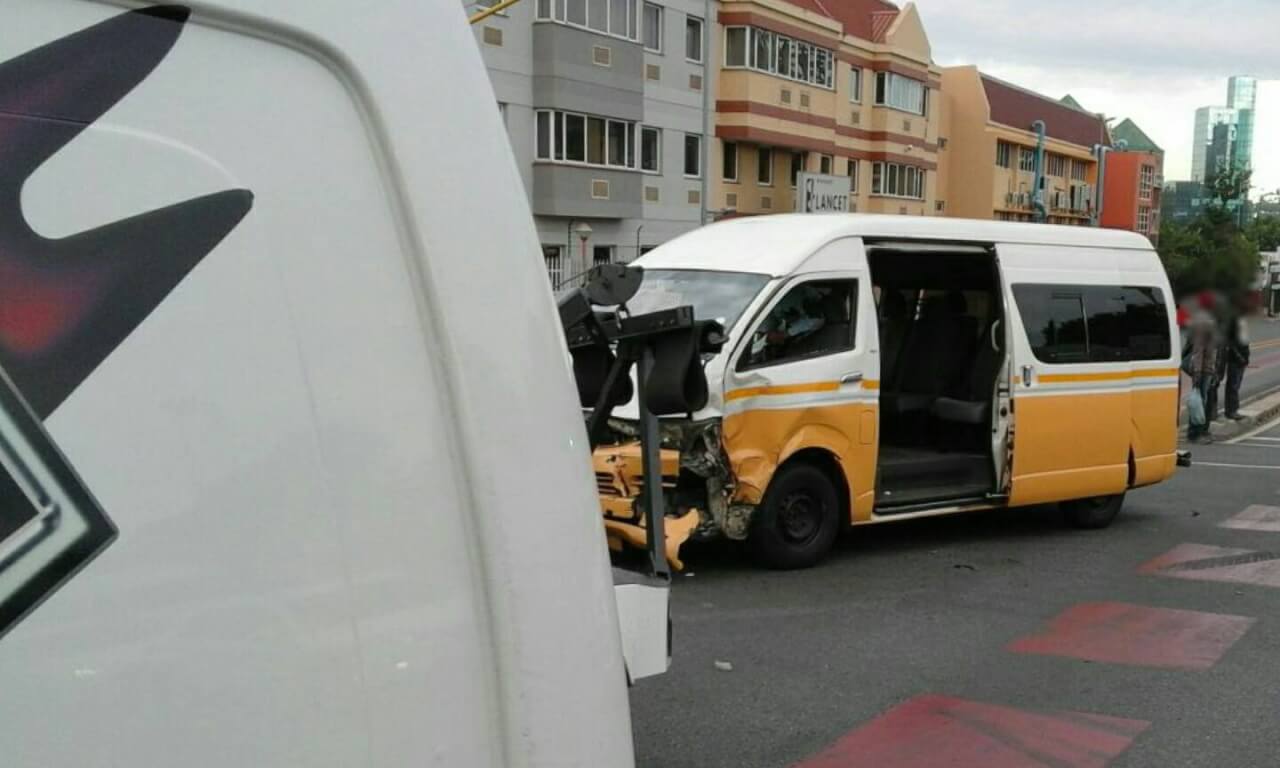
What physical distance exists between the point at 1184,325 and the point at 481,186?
121 inches

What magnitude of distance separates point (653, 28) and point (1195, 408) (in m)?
22.4

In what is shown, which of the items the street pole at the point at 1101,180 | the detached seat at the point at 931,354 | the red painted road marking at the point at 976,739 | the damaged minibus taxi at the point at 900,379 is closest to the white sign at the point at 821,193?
the detached seat at the point at 931,354

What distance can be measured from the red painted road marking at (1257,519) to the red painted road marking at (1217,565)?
41.8 inches

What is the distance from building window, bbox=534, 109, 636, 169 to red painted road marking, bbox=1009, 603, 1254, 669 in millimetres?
24522

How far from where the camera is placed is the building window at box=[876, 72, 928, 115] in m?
47.2

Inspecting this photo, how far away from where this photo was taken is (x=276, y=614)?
1233 mm

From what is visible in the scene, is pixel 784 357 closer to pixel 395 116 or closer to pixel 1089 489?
pixel 1089 489

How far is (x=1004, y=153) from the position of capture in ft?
190

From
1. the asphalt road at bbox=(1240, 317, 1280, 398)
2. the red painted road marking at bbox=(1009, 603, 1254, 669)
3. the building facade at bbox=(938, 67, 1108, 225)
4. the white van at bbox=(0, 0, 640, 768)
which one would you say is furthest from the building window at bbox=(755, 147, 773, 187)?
the white van at bbox=(0, 0, 640, 768)

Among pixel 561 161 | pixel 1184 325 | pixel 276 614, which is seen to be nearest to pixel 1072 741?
pixel 1184 325

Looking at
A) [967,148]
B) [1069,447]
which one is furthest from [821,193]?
[967,148]

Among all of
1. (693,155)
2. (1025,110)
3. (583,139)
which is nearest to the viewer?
(583,139)

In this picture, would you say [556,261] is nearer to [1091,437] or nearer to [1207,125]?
[1091,437]

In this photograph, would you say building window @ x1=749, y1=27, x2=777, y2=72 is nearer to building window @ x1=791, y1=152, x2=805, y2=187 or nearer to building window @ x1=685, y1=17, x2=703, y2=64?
building window @ x1=685, y1=17, x2=703, y2=64
